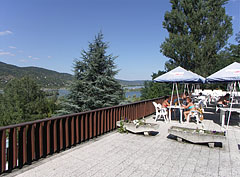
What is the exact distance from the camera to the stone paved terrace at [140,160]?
2.89 meters

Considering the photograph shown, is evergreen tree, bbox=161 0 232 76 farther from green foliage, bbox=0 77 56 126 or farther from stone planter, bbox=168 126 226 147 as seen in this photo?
green foliage, bbox=0 77 56 126

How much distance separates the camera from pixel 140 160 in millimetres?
3359

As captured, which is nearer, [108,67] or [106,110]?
[106,110]

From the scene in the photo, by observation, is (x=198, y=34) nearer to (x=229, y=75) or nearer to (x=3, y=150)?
(x=229, y=75)

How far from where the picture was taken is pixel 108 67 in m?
10.1

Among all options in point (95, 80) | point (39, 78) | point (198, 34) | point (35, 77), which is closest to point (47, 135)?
point (95, 80)

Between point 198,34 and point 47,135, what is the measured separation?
15.9 m

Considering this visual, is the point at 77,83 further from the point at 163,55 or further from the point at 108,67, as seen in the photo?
the point at 163,55

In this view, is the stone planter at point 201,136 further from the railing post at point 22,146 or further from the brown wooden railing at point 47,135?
the railing post at point 22,146

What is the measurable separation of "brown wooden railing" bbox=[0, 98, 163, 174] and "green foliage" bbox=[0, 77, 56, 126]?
17111 millimetres

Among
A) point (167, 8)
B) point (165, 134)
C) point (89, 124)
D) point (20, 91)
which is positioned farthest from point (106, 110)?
point (20, 91)

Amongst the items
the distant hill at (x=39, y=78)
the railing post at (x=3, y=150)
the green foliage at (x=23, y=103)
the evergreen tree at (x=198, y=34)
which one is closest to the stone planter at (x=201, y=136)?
the railing post at (x=3, y=150)

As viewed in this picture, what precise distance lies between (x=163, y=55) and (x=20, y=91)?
18.8 m

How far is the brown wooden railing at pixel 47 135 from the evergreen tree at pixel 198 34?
490 inches
